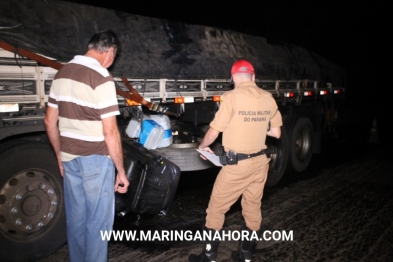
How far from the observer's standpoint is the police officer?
317 centimetres

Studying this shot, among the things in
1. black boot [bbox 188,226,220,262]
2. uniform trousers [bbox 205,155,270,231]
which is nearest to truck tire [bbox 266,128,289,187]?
uniform trousers [bbox 205,155,270,231]

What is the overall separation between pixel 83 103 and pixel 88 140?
0.29m

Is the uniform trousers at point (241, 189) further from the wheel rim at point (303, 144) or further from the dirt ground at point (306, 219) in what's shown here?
the wheel rim at point (303, 144)

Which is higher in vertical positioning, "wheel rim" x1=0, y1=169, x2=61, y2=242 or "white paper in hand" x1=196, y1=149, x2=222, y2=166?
"white paper in hand" x1=196, y1=149, x2=222, y2=166

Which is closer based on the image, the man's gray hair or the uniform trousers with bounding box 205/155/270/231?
the man's gray hair

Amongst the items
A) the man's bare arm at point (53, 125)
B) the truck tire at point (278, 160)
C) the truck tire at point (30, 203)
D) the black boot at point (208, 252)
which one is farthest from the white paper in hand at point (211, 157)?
the truck tire at point (278, 160)

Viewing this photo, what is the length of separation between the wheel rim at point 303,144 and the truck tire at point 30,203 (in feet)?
16.6

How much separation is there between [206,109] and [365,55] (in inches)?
463

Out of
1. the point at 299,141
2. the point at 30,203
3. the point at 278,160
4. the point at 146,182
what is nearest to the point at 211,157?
the point at 146,182

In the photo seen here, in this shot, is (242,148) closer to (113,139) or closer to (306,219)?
(113,139)

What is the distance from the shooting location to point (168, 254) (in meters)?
3.58

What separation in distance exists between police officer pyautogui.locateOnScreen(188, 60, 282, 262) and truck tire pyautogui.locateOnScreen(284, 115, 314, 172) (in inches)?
128

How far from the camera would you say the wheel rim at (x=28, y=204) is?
3059mm

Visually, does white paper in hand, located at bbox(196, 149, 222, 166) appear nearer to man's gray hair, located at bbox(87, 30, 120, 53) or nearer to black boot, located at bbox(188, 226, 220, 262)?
black boot, located at bbox(188, 226, 220, 262)
